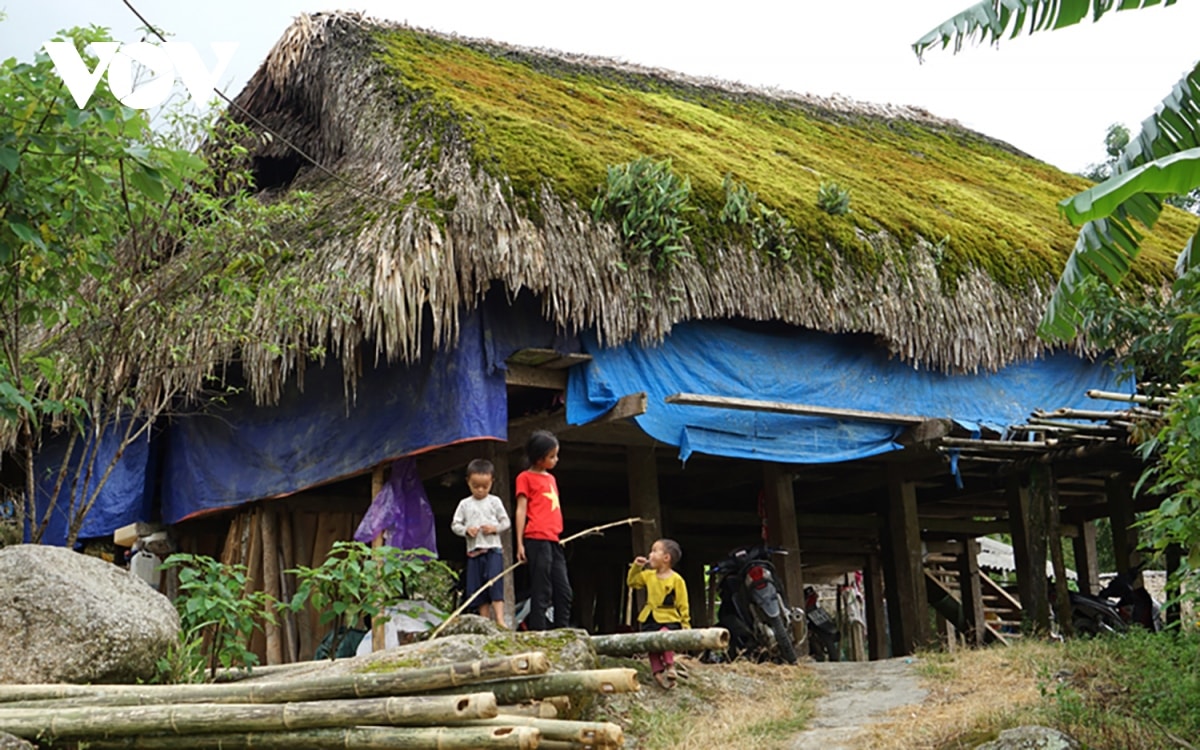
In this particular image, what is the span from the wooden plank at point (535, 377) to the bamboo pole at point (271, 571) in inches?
98.9

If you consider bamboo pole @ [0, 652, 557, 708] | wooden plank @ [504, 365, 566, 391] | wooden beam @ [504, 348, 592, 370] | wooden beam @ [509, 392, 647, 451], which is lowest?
bamboo pole @ [0, 652, 557, 708]

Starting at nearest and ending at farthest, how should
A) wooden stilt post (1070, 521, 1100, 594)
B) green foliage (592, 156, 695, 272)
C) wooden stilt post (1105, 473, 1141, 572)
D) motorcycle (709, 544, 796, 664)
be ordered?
green foliage (592, 156, 695, 272) < motorcycle (709, 544, 796, 664) < wooden stilt post (1105, 473, 1141, 572) < wooden stilt post (1070, 521, 1100, 594)

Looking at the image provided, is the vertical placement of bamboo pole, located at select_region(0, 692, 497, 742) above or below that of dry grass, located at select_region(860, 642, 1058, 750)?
above

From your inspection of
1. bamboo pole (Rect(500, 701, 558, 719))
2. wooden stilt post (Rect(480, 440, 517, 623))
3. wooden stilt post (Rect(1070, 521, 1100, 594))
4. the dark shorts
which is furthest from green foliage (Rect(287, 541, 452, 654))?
wooden stilt post (Rect(1070, 521, 1100, 594))

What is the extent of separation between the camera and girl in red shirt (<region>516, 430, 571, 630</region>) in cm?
752

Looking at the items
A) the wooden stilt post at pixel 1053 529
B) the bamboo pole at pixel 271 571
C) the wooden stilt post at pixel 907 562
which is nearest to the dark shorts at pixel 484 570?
the bamboo pole at pixel 271 571

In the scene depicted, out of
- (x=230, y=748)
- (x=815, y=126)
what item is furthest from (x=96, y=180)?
(x=815, y=126)

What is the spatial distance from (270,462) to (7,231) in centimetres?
430

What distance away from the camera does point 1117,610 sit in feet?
37.9

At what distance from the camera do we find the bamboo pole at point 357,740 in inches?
164

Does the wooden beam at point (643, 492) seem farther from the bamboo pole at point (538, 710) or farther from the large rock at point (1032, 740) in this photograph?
the bamboo pole at point (538, 710)

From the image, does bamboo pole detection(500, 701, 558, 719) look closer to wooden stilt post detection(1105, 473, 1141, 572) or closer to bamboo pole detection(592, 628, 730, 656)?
bamboo pole detection(592, 628, 730, 656)

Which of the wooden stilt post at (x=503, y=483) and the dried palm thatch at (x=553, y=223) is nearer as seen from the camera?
the dried palm thatch at (x=553, y=223)

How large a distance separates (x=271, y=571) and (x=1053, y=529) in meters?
5.88
